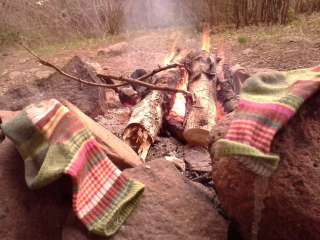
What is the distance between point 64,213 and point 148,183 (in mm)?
406

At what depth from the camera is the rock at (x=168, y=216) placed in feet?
6.71

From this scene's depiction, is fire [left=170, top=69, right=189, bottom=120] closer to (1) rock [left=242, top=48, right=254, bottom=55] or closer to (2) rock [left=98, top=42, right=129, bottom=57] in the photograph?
(1) rock [left=242, top=48, right=254, bottom=55]

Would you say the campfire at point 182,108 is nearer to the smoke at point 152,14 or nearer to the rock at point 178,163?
the rock at point 178,163

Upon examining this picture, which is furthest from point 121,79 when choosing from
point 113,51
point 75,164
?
point 113,51

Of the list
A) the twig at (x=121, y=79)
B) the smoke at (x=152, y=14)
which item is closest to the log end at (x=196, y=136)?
the twig at (x=121, y=79)

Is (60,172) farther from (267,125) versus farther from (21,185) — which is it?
(267,125)

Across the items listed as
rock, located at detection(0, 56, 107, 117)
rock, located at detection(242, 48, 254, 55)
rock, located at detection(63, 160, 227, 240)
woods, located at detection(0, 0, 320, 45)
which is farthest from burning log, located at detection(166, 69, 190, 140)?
woods, located at detection(0, 0, 320, 45)

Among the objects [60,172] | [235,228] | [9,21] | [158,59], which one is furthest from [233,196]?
[9,21]

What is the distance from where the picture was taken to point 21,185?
7.20 feet

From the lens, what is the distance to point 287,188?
186cm

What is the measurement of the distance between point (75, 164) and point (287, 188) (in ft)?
2.86

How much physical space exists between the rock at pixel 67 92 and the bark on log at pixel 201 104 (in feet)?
2.29

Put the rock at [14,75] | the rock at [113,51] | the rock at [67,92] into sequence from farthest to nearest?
the rock at [113,51] → the rock at [14,75] → the rock at [67,92]

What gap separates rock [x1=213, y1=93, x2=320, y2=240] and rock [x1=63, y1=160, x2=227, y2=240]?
0.17m
